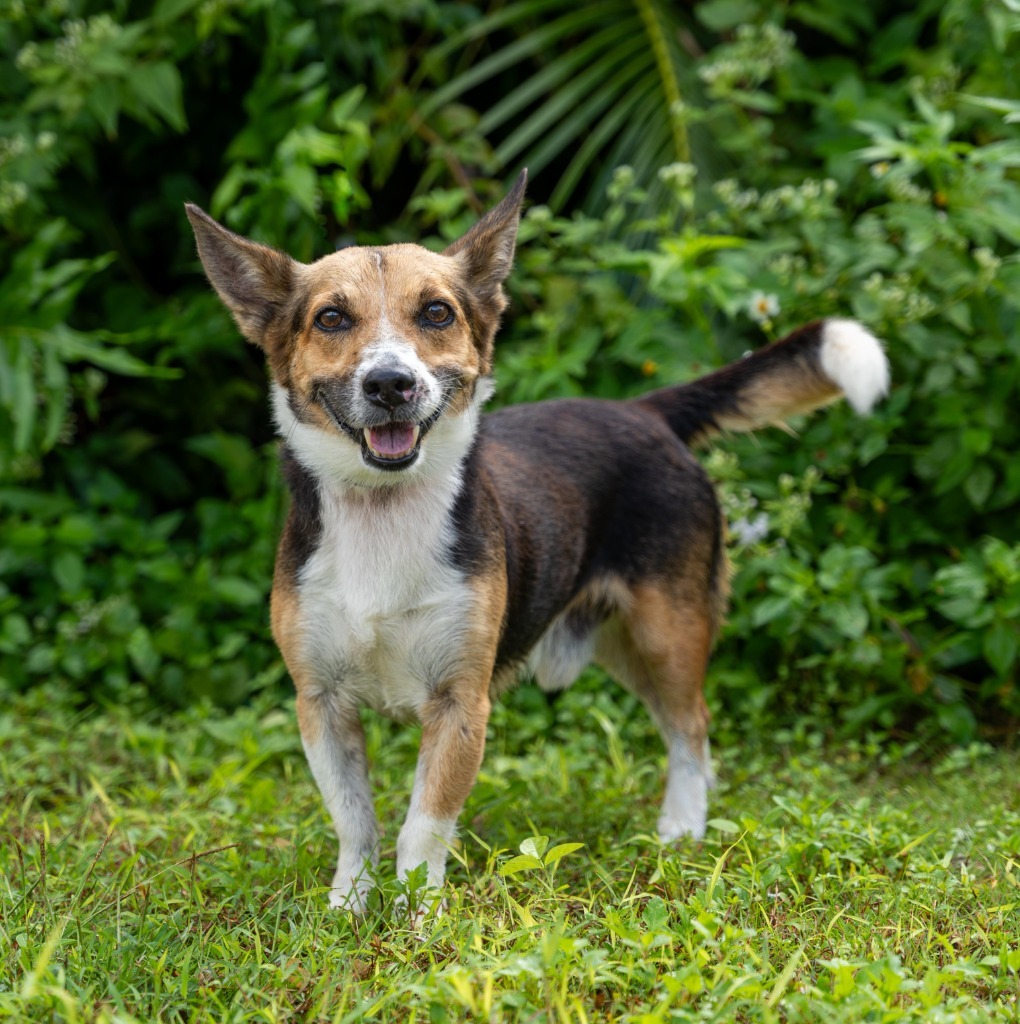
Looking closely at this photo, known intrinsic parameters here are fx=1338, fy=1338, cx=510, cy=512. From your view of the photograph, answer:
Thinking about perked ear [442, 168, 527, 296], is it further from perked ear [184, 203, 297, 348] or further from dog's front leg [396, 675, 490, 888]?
dog's front leg [396, 675, 490, 888]

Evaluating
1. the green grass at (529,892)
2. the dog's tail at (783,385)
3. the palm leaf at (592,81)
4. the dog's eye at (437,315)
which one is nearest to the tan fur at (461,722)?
the green grass at (529,892)

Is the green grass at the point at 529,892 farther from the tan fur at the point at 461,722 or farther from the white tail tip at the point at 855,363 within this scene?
the white tail tip at the point at 855,363

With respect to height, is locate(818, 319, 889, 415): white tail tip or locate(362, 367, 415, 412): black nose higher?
locate(362, 367, 415, 412): black nose

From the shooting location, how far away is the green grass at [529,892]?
108 inches

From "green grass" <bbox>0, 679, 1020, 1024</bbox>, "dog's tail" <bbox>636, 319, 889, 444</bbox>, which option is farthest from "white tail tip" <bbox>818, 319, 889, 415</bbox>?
"green grass" <bbox>0, 679, 1020, 1024</bbox>

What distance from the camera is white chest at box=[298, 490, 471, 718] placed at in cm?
367

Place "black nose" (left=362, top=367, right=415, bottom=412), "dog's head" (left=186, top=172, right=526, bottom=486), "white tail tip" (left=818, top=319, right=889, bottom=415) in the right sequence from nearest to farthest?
"black nose" (left=362, top=367, right=415, bottom=412) < "dog's head" (left=186, top=172, right=526, bottom=486) < "white tail tip" (left=818, top=319, right=889, bottom=415)

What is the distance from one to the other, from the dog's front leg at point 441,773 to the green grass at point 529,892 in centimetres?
9

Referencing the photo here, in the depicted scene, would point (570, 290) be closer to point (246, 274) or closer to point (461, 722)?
point (246, 274)

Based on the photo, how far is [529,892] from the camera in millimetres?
3551

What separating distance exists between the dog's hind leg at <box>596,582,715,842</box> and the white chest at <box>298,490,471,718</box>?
1070 millimetres

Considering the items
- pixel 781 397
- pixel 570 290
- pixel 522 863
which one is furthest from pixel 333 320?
pixel 570 290

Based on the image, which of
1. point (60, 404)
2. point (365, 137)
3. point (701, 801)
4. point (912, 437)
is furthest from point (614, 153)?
point (701, 801)

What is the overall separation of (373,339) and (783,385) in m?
1.76
